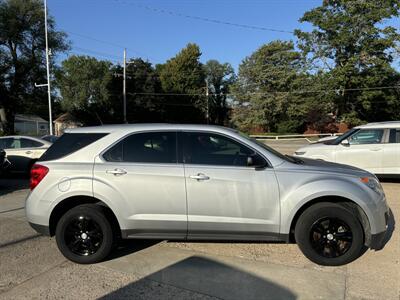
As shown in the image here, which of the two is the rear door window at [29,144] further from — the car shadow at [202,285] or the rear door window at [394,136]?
the rear door window at [394,136]

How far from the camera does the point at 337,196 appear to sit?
4820mm

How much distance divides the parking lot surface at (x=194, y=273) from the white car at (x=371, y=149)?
501cm

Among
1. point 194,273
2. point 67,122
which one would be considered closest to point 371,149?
point 194,273

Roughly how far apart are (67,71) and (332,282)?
5796 cm

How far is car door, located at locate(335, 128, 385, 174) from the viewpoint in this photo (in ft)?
34.3

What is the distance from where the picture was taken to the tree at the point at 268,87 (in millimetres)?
51513

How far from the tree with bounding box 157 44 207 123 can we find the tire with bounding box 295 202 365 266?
6234 centimetres

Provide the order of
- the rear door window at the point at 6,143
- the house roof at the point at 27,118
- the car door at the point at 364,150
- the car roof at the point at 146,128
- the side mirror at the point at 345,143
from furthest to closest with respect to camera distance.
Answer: the house roof at the point at 27,118 → the rear door window at the point at 6,143 → the side mirror at the point at 345,143 → the car door at the point at 364,150 → the car roof at the point at 146,128

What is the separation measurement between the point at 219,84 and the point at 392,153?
257 feet

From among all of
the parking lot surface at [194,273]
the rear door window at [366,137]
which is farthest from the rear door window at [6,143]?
the rear door window at [366,137]

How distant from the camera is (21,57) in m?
38.8

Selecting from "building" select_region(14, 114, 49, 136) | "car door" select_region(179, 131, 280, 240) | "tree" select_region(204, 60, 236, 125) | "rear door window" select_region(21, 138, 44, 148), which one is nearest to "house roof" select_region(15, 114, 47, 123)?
"building" select_region(14, 114, 49, 136)

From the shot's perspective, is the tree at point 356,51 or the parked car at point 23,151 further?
the tree at point 356,51

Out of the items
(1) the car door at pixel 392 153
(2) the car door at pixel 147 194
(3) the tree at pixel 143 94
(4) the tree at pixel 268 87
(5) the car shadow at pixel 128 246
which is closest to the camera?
(2) the car door at pixel 147 194
